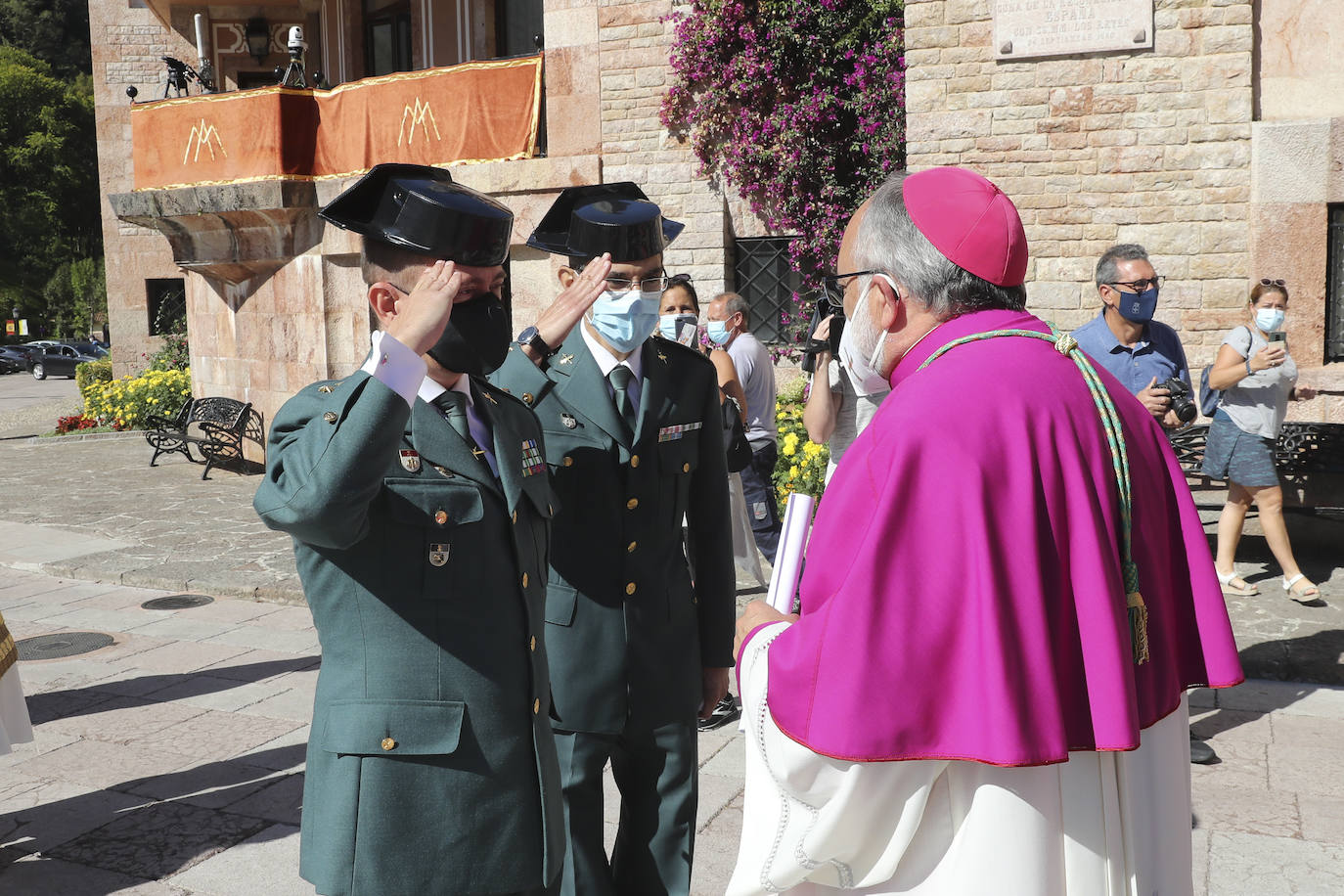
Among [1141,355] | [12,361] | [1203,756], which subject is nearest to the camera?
[1203,756]

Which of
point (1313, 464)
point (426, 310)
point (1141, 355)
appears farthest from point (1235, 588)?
point (426, 310)

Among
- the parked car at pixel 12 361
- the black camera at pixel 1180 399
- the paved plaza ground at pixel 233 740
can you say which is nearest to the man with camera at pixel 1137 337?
the black camera at pixel 1180 399

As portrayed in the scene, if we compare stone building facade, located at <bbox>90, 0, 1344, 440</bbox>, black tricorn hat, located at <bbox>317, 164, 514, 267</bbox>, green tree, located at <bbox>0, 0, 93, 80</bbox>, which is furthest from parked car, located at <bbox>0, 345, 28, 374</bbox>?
black tricorn hat, located at <bbox>317, 164, 514, 267</bbox>

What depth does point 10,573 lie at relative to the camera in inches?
364

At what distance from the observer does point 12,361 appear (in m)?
45.2

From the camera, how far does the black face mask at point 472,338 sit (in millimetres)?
2299

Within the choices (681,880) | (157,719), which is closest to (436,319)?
(681,880)

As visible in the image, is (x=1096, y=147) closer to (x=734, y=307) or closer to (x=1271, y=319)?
(x=1271, y=319)

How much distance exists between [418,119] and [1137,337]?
9787 millimetres

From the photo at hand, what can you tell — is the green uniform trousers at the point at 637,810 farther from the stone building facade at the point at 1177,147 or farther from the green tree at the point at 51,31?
the green tree at the point at 51,31

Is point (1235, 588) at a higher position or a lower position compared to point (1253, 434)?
lower

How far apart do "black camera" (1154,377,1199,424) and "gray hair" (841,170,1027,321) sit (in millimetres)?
3467

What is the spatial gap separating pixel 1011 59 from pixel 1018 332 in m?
9.07

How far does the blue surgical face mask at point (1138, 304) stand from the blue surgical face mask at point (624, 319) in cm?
303
